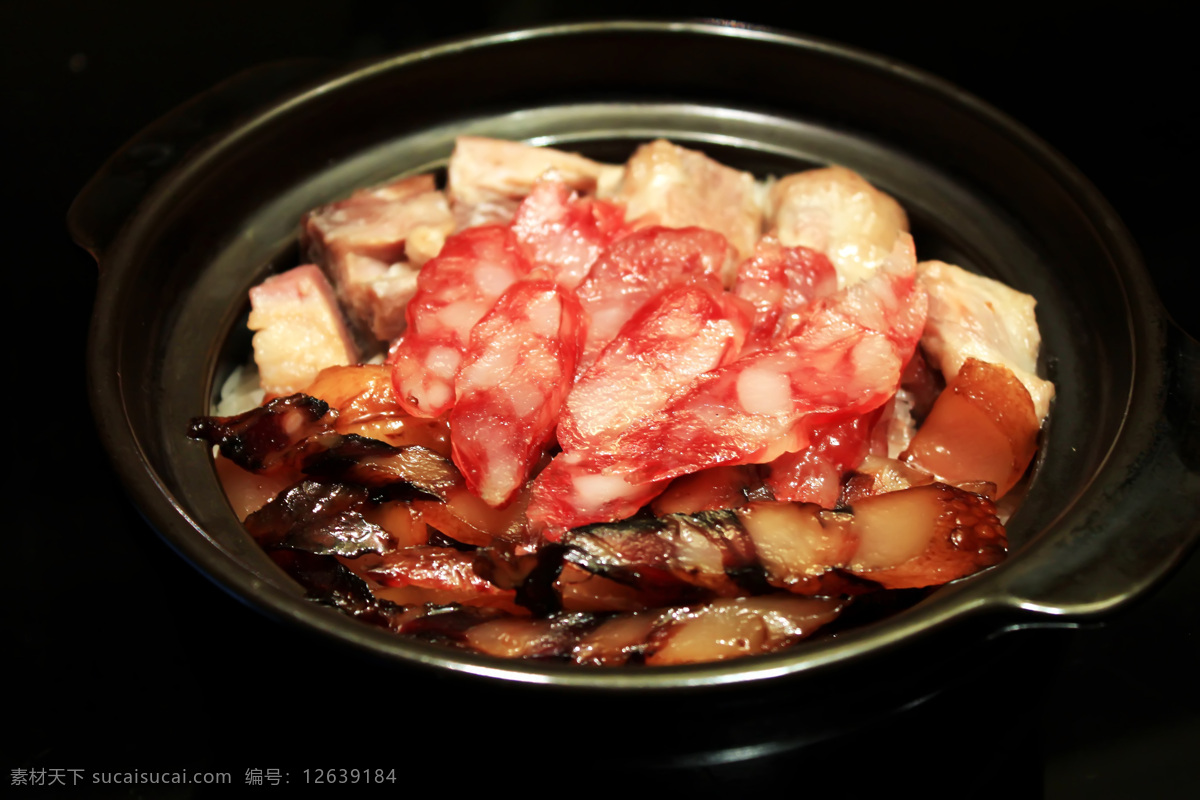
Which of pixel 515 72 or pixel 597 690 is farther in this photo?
pixel 515 72

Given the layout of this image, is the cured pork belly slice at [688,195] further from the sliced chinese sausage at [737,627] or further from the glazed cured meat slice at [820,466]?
the sliced chinese sausage at [737,627]

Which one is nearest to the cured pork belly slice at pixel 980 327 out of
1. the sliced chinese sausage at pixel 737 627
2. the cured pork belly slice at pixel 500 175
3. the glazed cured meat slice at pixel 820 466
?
the glazed cured meat slice at pixel 820 466

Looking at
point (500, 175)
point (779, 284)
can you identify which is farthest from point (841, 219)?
point (500, 175)

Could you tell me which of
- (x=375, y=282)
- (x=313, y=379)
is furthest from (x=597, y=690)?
(x=375, y=282)

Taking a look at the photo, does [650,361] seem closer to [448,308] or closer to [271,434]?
[448,308]

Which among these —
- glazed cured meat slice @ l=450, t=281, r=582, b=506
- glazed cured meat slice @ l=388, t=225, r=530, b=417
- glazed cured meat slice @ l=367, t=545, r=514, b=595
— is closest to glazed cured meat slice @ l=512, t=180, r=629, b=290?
glazed cured meat slice @ l=388, t=225, r=530, b=417

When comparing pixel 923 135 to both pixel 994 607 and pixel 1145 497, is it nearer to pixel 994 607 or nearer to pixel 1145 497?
pixel 1145 497
